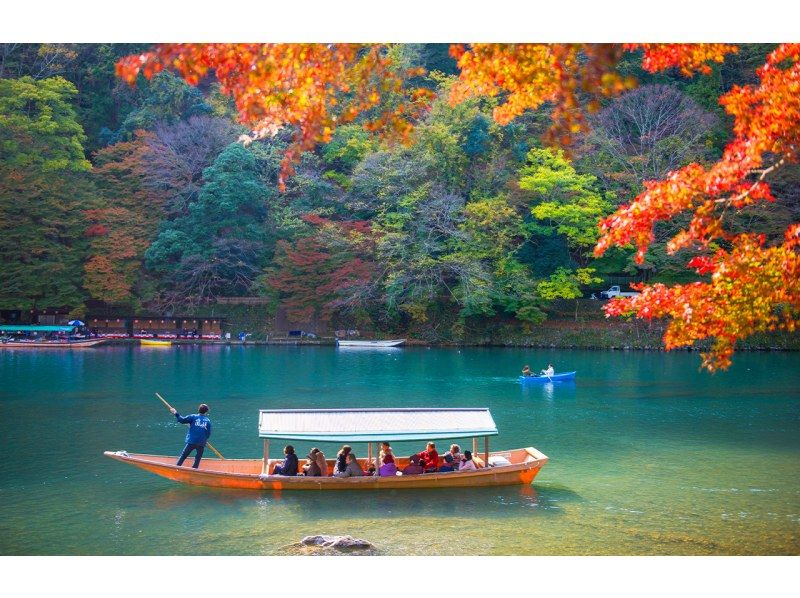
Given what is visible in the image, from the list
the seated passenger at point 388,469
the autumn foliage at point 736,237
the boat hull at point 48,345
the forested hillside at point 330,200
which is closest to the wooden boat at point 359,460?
the seated passenger at point 388,469

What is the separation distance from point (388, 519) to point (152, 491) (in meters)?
3.18

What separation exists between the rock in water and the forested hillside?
2047 centimetres

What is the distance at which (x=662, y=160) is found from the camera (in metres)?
27.0

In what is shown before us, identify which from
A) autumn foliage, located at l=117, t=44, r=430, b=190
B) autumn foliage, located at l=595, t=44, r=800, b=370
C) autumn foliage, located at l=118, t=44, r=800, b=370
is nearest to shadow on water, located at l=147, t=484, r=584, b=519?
autumn foliage, located at l=118, t=44, r=800, b=370

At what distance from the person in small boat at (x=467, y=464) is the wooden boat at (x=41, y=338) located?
21.1 m

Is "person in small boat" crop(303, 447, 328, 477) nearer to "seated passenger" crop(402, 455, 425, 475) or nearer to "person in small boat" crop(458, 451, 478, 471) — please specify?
"seated passenger" crop(402, 455, 425, 475)

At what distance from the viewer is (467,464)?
1016 cm

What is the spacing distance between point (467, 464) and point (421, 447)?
301 cm

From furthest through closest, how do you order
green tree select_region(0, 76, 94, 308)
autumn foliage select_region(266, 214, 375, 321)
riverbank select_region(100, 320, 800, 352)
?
autumn foliage select_region(266, 214, 375, 321)
riverbank select_region(100, 320, 800, 352)
green tree select_region(0, 76, 94, 308)

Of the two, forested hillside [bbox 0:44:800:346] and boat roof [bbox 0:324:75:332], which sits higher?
forested hillside [bbox 0:44:800:346]

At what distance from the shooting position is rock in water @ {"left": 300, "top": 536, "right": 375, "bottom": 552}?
768 cm

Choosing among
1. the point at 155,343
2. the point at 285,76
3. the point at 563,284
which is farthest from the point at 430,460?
the point at 155,343

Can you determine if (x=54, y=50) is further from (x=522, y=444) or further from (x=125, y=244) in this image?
(x=522, y=444)

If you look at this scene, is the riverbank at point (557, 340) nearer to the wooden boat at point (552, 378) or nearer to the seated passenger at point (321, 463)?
the wooden boat at point (552, 378)
